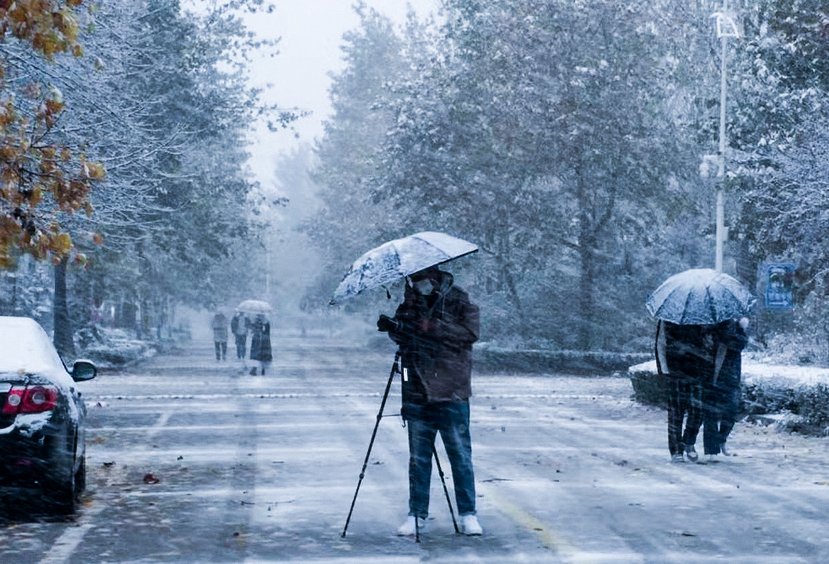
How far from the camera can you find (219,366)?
42406 mm

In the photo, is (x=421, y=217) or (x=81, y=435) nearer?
(x=81, y=435)

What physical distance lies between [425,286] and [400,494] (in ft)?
10.0

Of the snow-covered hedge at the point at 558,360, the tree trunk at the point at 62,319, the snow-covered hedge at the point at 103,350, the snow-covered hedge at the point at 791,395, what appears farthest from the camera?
the snow-covered hedge at the point at 103,350

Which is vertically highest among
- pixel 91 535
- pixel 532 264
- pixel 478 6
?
pixel 478 6

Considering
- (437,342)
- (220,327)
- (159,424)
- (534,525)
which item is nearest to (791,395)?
(159,424)

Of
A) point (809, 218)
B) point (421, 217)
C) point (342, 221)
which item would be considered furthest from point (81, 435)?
point (342, 221)

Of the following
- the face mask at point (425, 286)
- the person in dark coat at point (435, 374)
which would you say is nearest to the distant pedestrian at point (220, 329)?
the person in dark coat at point (435, 374)

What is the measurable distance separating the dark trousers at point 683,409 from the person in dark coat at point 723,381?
9cm

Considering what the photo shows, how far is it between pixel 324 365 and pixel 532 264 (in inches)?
322

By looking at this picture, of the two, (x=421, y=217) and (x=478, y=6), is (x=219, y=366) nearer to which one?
(x=421, y=217)

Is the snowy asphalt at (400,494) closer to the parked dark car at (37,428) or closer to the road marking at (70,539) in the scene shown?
the road marking at (70,539)

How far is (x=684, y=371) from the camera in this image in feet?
46.2

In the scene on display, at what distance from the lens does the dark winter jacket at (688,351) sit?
46.2 ft

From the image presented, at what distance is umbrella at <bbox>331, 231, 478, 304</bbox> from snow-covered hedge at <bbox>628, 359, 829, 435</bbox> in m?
10.2
